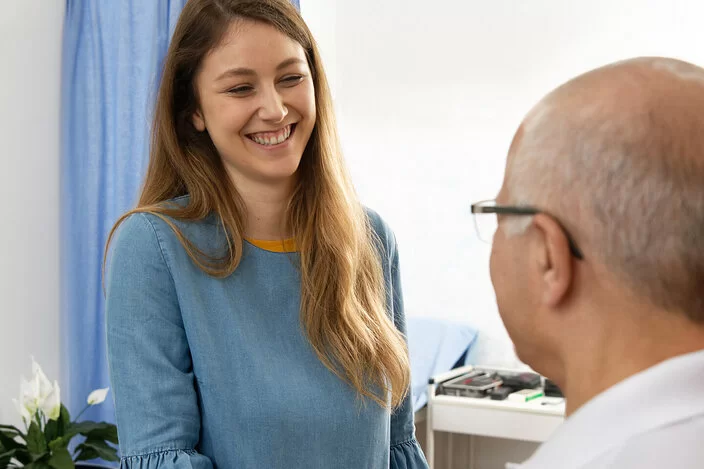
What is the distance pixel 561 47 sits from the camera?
3.80m

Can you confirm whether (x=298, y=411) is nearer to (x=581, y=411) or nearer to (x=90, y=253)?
(x=581, y=411)

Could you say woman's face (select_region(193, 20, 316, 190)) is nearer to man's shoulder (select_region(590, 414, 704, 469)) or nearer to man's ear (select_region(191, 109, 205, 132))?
man's ear (select_region(191, 109, 205, 132))

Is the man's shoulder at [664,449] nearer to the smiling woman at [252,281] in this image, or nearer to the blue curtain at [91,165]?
the smiling woman at [252,281]

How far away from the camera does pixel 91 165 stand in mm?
3088

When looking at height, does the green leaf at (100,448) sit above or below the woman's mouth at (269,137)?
below

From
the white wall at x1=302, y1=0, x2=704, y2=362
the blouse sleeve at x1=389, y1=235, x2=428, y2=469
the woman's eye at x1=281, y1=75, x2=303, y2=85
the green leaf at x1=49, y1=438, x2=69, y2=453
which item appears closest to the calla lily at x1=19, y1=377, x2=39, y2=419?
the green leaf at x1=49, y1=438, x2=69, y2=453

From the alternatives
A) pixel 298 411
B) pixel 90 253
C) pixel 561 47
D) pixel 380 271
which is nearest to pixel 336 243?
pixel 380 271

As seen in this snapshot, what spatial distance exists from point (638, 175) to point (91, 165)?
2653 millimetres

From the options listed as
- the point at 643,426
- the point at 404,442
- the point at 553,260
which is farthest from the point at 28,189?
the point at 643,426

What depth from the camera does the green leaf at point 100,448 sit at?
108 inches

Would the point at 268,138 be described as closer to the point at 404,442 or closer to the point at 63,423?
the point at 404,442

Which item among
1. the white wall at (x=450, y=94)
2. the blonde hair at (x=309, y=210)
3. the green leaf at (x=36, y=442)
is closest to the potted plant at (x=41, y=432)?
the green leaf at (x=36, y=442)

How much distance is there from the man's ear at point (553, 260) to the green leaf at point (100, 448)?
2.25 metres

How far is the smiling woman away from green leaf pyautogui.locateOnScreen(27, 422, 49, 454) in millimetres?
1350
